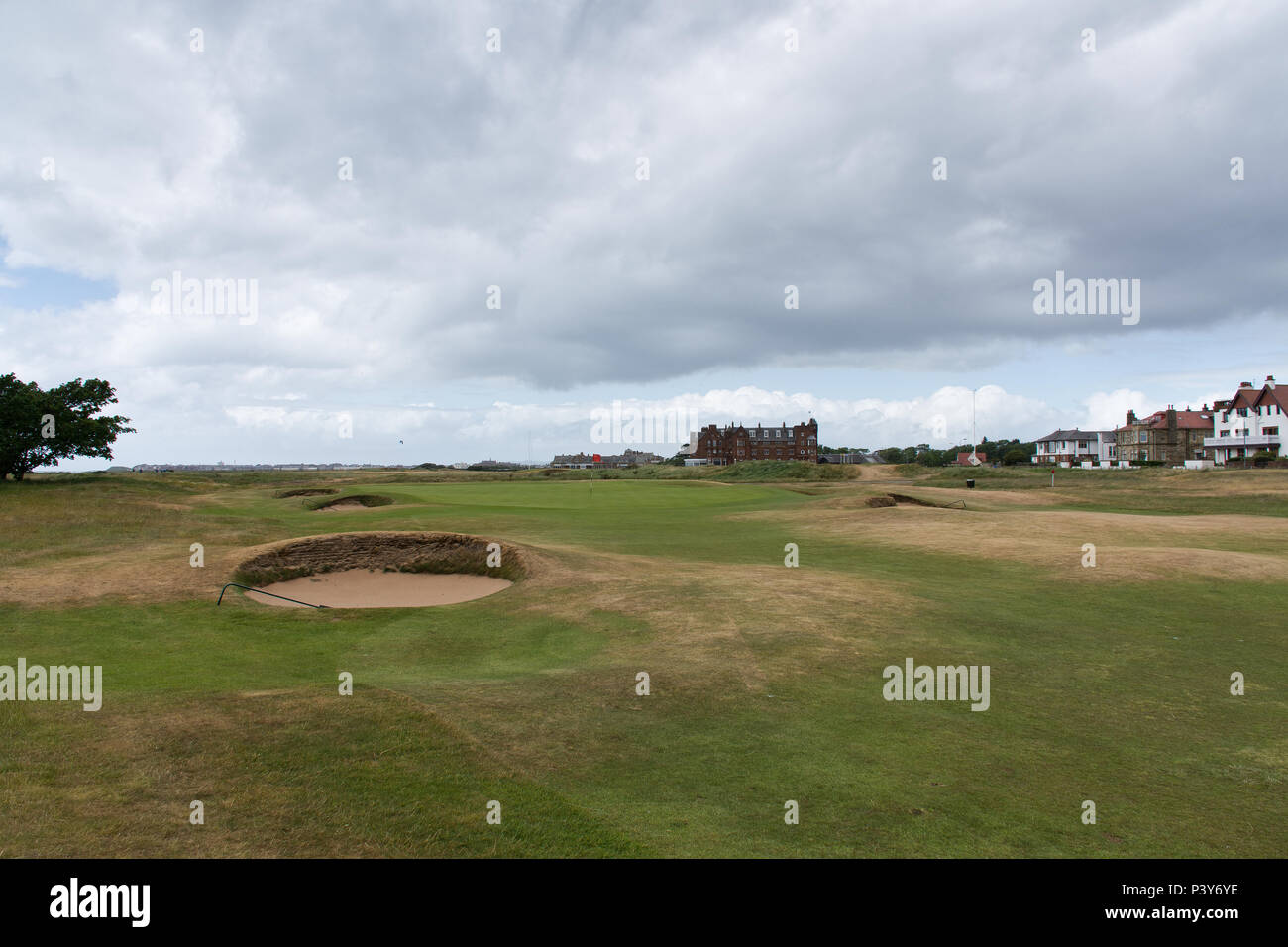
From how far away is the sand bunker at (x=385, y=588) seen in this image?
2006 centimetres

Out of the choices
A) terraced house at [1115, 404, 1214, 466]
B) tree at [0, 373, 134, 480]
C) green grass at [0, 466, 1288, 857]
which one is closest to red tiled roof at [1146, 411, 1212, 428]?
terraced house at [1115, 404, 1214, 466]

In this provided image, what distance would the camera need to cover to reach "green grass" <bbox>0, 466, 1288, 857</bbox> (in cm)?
636

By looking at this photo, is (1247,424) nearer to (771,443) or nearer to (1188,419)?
(1188,419)

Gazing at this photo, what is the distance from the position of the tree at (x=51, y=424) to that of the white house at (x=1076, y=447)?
134827 mm

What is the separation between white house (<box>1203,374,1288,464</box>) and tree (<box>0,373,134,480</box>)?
11702 centimetres

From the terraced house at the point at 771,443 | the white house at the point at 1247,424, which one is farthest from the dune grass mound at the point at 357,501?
the terraced house at the point at 771,443

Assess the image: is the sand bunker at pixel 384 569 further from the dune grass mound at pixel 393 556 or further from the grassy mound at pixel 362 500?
the grassy mound at pixel 362 500

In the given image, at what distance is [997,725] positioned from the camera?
31.6 ft

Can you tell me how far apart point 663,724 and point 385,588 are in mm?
14714

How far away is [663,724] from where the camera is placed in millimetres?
9406

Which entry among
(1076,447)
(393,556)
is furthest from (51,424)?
(1076,447)
